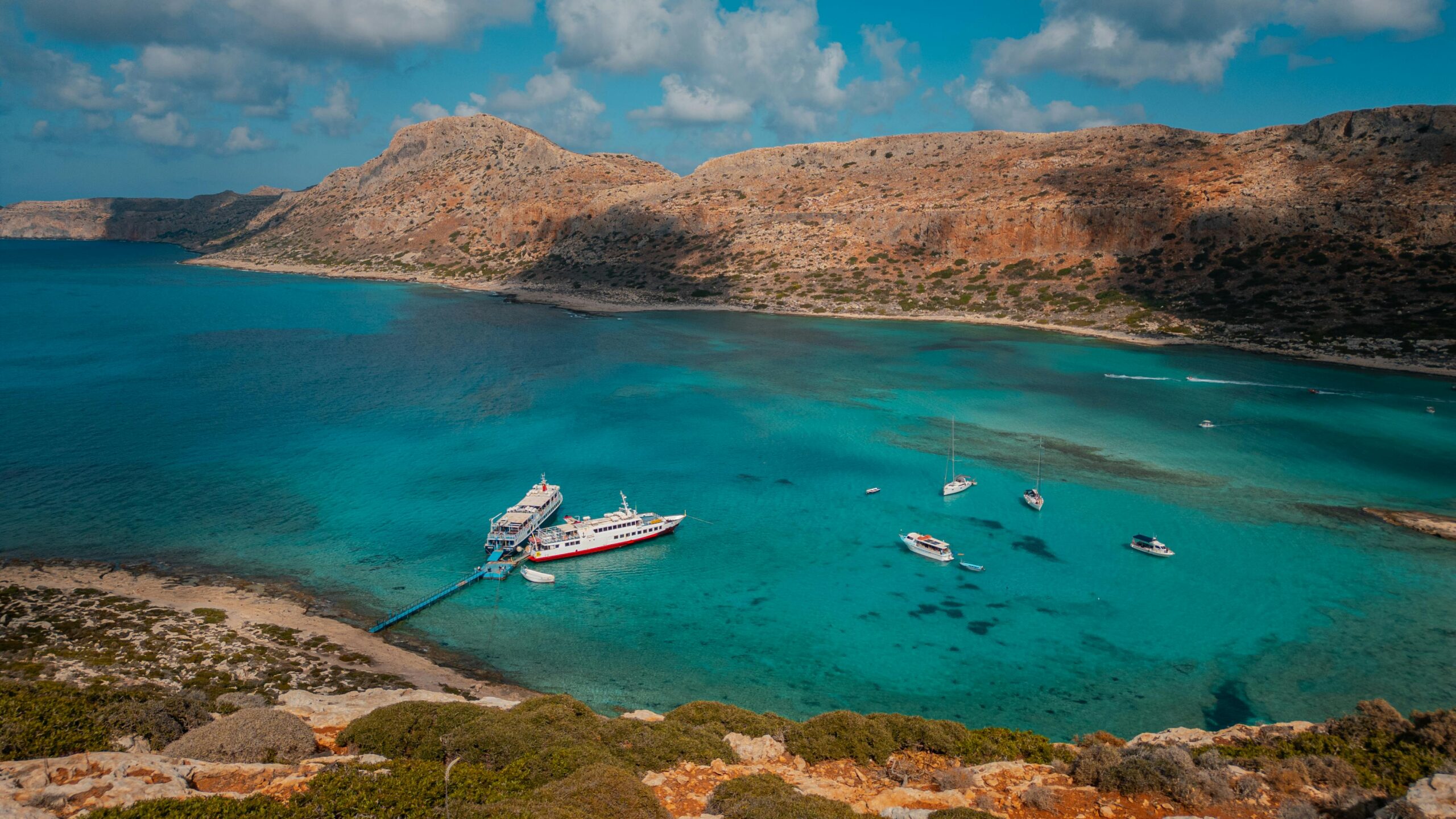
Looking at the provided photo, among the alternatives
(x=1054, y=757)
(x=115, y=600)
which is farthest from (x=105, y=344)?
(x=1054, y=757)

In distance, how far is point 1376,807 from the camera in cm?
1338

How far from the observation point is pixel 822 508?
44.2 meters

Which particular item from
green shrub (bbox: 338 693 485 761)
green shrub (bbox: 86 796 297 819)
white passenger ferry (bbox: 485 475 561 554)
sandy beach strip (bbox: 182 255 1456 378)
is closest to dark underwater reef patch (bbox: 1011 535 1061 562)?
white passenger ferry (bbox: 485 475 561 554)

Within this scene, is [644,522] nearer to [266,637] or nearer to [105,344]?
[266,637]

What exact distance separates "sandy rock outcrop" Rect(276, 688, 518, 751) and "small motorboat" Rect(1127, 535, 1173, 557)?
105 ft

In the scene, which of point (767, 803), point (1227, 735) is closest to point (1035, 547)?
point (1227, 735)

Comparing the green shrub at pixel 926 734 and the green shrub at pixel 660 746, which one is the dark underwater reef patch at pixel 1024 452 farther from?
the green shrub at pixel 660 746

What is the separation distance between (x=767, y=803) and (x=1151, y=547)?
32.0 m

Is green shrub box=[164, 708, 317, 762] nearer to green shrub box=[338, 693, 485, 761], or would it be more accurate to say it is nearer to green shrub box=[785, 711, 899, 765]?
green shrub box=[338, 693, 485, 761]

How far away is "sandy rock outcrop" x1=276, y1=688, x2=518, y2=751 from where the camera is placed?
64.3ft

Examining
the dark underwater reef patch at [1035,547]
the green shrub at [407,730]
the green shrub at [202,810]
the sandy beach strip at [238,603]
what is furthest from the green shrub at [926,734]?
the dark underwater reef patch at [1035,547]

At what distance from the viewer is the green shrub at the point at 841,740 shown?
18.1m

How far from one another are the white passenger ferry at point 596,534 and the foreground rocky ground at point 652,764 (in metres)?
15.5

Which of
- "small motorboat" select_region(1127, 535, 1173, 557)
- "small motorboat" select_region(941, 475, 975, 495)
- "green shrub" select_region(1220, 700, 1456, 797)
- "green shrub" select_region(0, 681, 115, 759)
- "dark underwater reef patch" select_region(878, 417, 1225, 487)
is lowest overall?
"small motorboat" select_region(1127, 535, 1173, 557)
